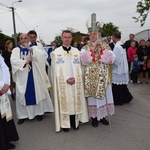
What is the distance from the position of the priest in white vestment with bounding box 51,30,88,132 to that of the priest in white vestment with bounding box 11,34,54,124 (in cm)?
76

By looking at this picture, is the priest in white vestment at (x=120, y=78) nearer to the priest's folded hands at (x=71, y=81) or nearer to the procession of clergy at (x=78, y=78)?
the procession of clergy at (x=78, y=78)

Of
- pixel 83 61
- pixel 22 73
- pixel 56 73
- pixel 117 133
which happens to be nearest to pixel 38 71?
pixel 22 73

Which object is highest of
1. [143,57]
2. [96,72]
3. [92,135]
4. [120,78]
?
[143,57]

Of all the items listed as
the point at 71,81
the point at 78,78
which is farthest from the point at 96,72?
the point at 71,81

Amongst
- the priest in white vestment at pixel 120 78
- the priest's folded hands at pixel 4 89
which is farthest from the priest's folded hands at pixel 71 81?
the priest in white vestment at pixel 120 78

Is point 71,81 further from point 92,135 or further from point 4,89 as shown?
point 4,89

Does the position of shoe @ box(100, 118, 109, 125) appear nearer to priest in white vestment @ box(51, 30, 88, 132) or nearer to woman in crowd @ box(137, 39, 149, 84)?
priest in white vestment @ box(51, 30, 88, 132)

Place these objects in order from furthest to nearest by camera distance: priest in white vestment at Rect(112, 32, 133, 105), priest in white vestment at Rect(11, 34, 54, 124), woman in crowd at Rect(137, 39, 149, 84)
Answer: woman in crowd at Rect(137, 39, 149, 84)
priest in white vestment at Rect(112, 32, 133, 105)
priest in white vestment at Rect(11, 34, 54, 124)

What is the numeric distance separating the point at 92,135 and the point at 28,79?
5.97 ft

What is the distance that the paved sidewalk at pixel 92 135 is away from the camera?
3791 mm

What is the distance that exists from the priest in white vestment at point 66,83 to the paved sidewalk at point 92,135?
0.31 meters

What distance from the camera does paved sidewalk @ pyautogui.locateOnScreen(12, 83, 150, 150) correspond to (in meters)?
3.79

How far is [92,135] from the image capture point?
4.22 m

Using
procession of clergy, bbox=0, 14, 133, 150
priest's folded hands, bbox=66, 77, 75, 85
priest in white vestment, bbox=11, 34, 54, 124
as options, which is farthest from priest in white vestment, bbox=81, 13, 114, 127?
priest in white vestment, bbox=11, 34, 54, 124
